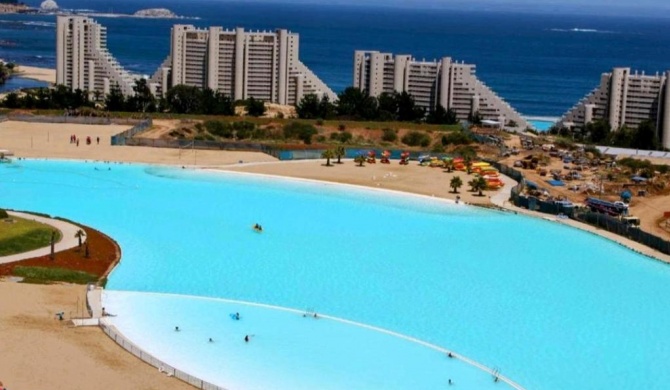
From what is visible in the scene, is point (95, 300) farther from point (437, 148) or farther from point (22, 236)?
point (437, 148)

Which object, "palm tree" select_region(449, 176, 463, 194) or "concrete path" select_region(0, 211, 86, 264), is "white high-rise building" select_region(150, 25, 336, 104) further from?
"concrete path" select_region(0, 211, 86, 264)

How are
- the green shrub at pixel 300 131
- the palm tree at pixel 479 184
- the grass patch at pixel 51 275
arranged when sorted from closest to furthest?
the grass patch at pixel 51 275
the palm tree at pixel 479 184
the green shrub at pixel 300 131

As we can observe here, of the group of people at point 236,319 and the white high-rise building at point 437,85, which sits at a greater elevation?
the white high-rise building at point 437,85

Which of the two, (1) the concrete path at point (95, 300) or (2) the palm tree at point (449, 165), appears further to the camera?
(2) the palm tree at point (449, 165)

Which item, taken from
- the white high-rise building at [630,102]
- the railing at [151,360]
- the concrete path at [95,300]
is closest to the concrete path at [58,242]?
the concrete path at [95,300]

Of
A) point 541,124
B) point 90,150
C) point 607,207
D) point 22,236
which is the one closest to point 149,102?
point 90,150

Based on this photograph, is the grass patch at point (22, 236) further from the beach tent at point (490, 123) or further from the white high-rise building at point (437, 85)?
the white high-rise building at point (437, 85)

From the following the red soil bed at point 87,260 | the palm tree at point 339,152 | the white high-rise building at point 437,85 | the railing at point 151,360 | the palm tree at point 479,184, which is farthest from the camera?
the white high-rise building at point 437,85

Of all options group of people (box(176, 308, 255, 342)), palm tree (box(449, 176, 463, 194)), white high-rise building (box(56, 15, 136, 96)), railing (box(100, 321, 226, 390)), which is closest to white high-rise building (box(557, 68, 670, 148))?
palm tree (box(449, 176, 463, 194))
